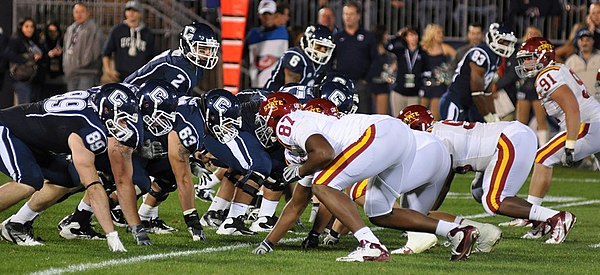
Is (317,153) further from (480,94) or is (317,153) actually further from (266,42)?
(266,42)

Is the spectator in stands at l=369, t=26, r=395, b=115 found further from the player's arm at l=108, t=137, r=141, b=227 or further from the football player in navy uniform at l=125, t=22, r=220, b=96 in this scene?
the player's arm at l=108, t=137, r=141, b=227

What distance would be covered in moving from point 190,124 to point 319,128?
1.85 meters

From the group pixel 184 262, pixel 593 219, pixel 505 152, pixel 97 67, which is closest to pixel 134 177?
pixel 184 262

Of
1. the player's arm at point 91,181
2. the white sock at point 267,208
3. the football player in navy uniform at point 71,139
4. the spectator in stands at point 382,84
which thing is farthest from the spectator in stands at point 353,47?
the player's arm at point 91,181

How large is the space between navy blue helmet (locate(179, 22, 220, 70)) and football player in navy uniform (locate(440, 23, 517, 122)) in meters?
3.31

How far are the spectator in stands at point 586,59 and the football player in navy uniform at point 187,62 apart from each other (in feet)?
25.7

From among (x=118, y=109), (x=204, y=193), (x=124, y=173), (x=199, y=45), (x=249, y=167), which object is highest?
(x=199, y=45)

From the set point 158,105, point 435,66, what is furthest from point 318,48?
point 435,66

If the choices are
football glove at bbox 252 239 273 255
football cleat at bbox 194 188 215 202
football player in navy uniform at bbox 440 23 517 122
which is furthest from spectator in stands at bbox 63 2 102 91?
football glove at bbox 252 239 273 255

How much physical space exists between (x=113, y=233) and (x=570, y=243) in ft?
11.1

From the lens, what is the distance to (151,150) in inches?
349

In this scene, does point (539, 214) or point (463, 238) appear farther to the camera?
point (539, 214)

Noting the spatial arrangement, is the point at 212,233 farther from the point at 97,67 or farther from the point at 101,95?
the point at 97,67

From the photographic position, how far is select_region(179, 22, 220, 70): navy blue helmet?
9320mm
